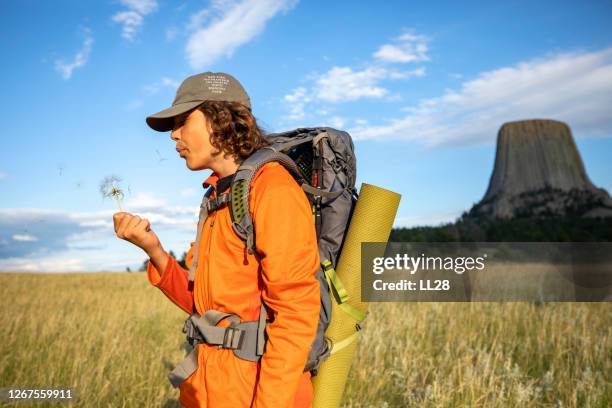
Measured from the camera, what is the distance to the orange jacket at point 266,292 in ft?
5.75

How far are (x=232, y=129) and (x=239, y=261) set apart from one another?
0.59m

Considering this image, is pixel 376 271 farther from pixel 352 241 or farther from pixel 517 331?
pixel 517 331

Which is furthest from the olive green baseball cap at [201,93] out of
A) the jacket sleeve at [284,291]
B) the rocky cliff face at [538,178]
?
the rocky cliff face at [538,178]

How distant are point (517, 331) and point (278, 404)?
6.12 meters

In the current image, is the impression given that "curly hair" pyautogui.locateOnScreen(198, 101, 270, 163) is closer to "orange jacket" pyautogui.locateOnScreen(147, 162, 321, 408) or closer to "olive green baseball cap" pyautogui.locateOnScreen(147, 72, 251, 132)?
"olive green baseball cap" pyautogui.locateOnScreen(147, 72, 251, 132)

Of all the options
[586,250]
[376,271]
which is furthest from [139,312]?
[586,250]

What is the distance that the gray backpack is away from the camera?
1887 millimetres

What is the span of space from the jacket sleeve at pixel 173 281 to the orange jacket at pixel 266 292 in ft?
1.08

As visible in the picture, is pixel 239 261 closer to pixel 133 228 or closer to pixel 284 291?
pixel 284 291

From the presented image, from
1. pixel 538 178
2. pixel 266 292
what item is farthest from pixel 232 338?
pixel 538 178

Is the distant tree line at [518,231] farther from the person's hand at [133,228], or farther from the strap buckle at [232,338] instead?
the strap buckle at [232,338]

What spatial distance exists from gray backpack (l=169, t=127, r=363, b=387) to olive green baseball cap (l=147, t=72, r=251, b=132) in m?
0.26

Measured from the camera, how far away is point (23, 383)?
497cm

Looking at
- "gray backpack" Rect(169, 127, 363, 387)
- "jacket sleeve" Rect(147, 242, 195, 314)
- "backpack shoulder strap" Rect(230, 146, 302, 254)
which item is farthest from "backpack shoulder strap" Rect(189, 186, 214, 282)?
"backpack shoulder strap" Rect(230, 146, 302, 254)
